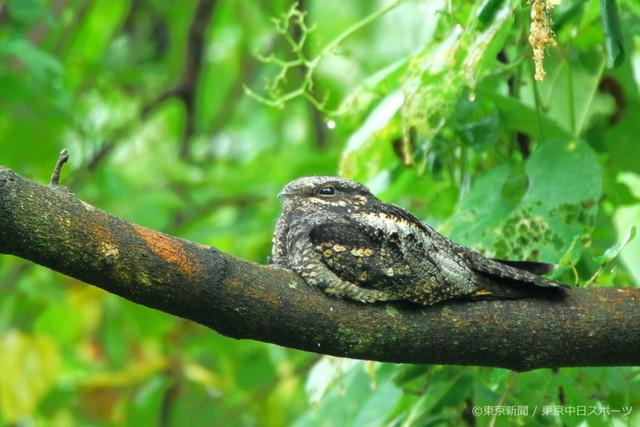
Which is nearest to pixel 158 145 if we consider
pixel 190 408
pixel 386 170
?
pixel 190 408

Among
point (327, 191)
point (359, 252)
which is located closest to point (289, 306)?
point (359, 252)

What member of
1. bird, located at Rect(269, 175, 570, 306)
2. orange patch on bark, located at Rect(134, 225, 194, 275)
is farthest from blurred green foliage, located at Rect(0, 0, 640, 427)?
orange patch on bark, located at Rect(134, 225, 194, 275)

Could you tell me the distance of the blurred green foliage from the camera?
2.66m

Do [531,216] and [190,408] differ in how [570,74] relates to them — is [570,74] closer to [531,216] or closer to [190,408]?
[531,216]

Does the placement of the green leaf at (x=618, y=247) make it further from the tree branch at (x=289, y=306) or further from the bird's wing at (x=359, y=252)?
the bird's wing at (x=359, y=252)

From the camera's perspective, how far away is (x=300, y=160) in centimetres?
493

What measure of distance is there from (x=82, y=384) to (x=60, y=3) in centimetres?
255

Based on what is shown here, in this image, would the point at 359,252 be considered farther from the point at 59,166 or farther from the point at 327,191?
the point at 59,166

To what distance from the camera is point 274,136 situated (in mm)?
7035

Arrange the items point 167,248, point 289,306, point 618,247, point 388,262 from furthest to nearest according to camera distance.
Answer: point 388,262 < point 618,247 < point 289,306 < point 167,248

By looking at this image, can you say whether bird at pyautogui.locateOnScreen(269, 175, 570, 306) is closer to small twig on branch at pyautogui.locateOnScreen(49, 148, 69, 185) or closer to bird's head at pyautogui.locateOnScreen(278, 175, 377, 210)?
bird's head at pyautogui.locateOnScreen(278, 175, 377, 210)

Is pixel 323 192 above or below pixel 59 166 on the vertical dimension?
above

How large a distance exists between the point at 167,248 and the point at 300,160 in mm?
3150

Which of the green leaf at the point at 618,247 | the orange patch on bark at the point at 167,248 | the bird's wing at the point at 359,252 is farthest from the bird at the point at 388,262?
the orange patch on bark at the point at 167,248
